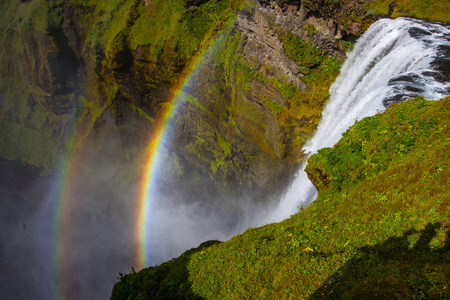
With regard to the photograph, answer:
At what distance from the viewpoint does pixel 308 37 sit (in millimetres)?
24531

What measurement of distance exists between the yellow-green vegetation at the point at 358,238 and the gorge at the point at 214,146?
56 mm

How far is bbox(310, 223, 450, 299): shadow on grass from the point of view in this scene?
594cm

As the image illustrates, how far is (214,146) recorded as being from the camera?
112 ft

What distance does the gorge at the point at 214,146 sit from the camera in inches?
358

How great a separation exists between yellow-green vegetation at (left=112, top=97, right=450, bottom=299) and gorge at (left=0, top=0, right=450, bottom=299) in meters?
0.06

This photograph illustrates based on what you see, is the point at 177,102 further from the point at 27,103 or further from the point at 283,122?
the point at 27,103

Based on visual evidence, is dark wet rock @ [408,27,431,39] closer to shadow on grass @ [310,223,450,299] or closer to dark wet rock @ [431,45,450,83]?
dark wet rock @ [431,45,450,83]

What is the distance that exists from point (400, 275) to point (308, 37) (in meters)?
22.1

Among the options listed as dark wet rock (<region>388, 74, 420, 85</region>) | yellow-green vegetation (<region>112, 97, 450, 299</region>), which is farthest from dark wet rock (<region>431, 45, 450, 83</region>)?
yellow-green vegetation (<region>112, 97, 450, 299</region>)

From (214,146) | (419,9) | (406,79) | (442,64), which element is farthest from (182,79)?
(442,64)

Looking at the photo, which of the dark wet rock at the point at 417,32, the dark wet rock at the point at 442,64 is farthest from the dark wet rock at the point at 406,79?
the dark wet rock at the point at 417,32

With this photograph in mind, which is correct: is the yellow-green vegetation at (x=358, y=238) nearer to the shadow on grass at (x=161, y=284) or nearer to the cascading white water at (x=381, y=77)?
the shadow on grass at (x=161, y=284)

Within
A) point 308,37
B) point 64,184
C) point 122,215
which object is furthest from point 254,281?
point 64,184

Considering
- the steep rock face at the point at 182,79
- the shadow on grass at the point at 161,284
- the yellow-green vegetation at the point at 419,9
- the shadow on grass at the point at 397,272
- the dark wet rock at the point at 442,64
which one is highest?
the steep rock face at the point at 182,79
